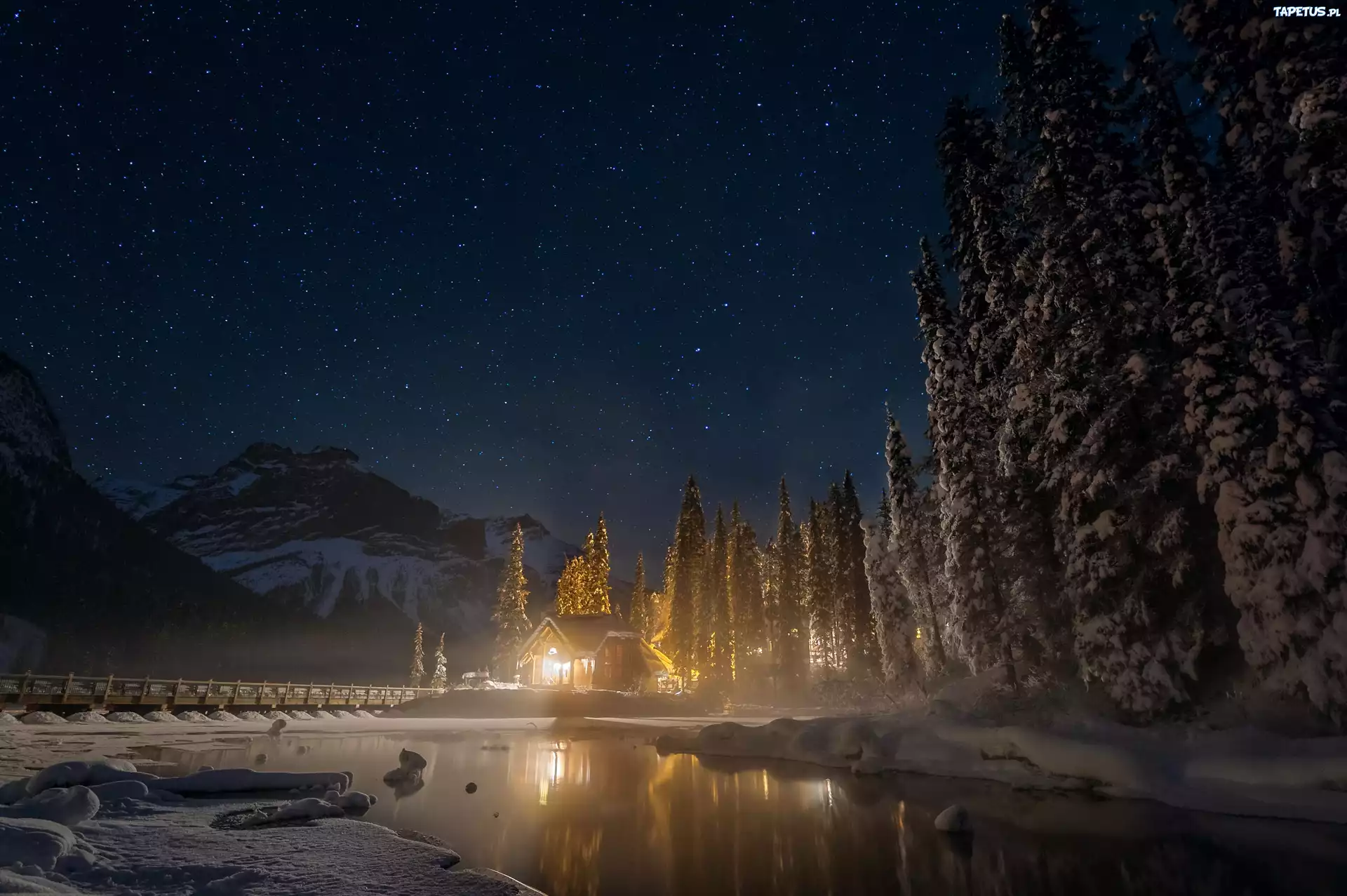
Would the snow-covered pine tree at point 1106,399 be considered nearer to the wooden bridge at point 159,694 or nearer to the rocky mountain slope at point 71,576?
the wooden bridge at point 159,694

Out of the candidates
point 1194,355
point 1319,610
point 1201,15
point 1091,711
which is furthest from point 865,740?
point 1201,15

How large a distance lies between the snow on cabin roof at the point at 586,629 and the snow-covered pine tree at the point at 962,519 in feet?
126

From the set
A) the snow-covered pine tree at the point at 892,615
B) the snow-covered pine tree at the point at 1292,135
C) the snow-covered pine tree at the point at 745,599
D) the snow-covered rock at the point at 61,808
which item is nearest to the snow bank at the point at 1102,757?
the snow-covered pine tree at the point at 1292,135

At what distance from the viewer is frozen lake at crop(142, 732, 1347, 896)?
7.26 m

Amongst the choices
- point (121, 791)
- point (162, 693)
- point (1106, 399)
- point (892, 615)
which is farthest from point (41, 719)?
point (892, 615)

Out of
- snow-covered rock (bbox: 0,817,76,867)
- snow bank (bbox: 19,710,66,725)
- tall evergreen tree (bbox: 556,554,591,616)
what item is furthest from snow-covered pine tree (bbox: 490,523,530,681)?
snow-covered rock (bbox: 0,817,76,867)

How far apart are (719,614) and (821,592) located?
1109 cm

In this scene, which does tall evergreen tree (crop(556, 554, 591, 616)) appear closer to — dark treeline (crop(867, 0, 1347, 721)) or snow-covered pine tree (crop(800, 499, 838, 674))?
snow-covered pine tree (crop(800, 499, 838, 674))

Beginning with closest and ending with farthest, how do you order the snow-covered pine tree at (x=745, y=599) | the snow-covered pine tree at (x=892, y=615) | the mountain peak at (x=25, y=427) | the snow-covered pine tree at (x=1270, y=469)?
the snow-covered pine tree at (x=1270, y=469) → the snow-covered pine tree at (x=892, y=615) → the snow-covered pine tree at (x=745, y=599) → the mountain peak at (x=25, y=427)

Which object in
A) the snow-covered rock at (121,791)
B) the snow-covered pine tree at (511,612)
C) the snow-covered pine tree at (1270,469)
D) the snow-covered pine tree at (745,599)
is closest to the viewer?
the snow-covered rock at (121,791)

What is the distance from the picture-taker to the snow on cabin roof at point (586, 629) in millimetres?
56906

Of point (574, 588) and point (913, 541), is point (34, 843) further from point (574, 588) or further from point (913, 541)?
point (574, 588)

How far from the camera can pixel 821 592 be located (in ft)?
190

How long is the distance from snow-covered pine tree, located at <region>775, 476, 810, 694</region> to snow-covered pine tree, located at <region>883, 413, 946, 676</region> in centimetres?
2514
